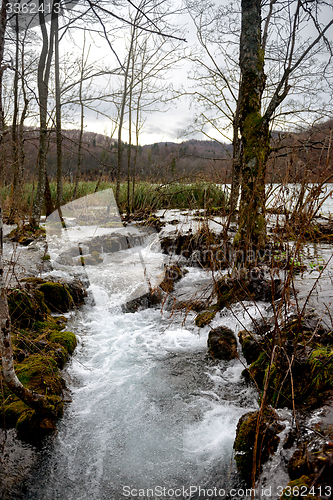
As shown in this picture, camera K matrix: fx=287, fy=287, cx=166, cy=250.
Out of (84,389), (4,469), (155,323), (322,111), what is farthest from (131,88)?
(4,469)

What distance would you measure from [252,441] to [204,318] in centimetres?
273

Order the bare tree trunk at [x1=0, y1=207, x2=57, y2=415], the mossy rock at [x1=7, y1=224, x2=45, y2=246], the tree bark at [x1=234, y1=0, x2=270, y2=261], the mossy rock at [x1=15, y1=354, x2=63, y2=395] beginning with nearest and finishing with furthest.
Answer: the bare tree trunk at [x1=0, y1=207, x2=57, y2=415]
the mossy rock at [x1=15, y1=354, x2=63, y2=395]
the tree bark at [x1=234, y1=0, x2=270, y2=261]
the mossy rock at [x1=7, y1=224, x2=45, y2=246]

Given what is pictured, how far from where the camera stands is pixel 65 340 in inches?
163

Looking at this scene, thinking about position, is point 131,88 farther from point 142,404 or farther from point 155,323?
point 142,404

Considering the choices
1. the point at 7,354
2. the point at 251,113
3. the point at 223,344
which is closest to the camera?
the point at 7,354

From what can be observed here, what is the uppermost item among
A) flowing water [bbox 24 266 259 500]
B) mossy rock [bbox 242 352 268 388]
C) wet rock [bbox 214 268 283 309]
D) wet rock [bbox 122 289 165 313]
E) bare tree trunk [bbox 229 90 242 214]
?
bare tree trunk [bbox 229 90 242 214]

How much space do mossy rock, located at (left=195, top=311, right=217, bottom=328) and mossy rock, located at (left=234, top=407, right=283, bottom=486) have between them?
Result: 249 cm

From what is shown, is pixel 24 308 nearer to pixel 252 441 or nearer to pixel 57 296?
pixel 57 296

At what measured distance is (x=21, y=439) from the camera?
2590 mm

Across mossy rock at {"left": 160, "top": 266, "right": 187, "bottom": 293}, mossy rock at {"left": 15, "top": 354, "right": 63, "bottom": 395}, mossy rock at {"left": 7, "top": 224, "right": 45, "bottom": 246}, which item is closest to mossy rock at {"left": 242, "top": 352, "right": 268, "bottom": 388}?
mossy rock at {"left": 15, "top": 354, "right": 63, "bottom": 395}

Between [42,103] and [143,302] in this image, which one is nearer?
[143,302]

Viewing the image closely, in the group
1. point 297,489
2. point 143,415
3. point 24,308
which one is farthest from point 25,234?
point 297,489

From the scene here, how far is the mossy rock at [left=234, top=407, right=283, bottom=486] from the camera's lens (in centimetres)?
214

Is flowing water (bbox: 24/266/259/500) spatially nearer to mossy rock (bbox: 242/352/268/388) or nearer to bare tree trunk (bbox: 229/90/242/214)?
mossy rock (bbox: 242/352/268/388)
